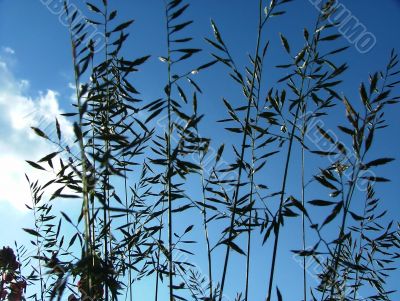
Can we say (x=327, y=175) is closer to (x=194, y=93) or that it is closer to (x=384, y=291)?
(x=194, y=93)

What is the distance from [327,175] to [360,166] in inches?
9.3

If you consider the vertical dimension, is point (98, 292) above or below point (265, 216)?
below

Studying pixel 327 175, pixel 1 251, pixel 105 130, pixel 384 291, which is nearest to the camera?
pixel 327 175

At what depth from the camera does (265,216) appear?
2207mm

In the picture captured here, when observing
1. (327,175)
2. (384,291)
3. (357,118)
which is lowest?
(384,291)

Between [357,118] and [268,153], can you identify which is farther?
[268,153]

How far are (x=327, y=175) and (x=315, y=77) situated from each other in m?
0.75

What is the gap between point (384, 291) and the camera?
9.10 ft

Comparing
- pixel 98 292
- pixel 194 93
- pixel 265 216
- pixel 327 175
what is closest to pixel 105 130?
pixel 194 93

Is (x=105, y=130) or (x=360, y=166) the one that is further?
(x=105, y=130)

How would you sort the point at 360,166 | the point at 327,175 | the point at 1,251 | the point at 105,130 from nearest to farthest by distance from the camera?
1. the point at 360,166
2. the point at 327,175
3. the point at 105,130
4. the point at 1,251

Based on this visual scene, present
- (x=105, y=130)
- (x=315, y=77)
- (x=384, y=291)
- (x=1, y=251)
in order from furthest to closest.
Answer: (x=1, y=251)
(x=384, y=291)
(x=315, y=77)
(x=105, y=130)

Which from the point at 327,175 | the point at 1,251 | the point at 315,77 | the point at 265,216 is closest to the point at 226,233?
the point at 265,216

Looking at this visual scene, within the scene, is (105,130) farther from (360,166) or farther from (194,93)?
(360,166)
